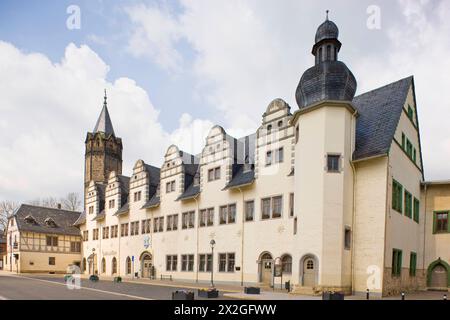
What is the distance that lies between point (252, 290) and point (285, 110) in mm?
13131

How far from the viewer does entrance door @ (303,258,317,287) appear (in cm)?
2306

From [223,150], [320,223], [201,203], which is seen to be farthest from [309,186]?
[201,203]

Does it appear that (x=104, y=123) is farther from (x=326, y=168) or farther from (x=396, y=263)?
(x=396, y=263)

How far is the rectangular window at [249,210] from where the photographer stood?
31.1 metres

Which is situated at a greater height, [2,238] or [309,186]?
[309,186]

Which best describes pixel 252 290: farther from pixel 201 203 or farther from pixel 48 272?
pixel 48 272

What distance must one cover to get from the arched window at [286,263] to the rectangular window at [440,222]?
11.6 metres

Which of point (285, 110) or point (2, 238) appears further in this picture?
point (2, 238)

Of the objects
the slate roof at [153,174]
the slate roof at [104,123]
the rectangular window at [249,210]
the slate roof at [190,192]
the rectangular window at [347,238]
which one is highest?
the slate roof at [104,123]

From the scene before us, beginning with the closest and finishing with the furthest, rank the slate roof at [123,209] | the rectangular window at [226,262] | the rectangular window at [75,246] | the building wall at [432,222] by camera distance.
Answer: the building wall at [432,222]
the rectangular window at [226,262]
the slate roof at [123,209]
the rectangular window at [75,246]

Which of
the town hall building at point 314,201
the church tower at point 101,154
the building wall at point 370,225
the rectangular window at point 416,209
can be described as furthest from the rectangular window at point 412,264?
the church tower at point 101,154

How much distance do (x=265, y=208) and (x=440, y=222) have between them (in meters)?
13.0

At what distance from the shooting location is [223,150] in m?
34.4

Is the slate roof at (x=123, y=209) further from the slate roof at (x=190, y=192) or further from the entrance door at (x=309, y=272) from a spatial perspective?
the entrance door at (x=309, y=272)
